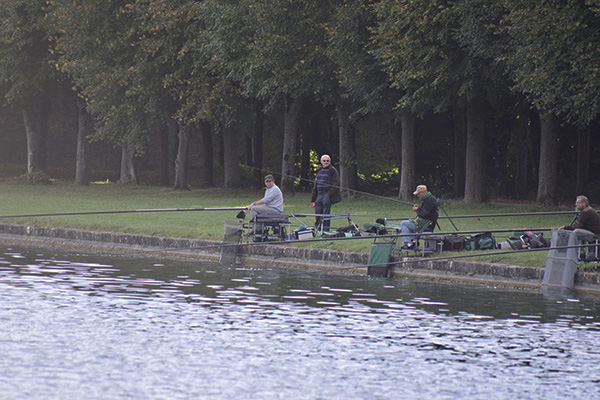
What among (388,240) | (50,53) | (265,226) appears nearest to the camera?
(388,240)

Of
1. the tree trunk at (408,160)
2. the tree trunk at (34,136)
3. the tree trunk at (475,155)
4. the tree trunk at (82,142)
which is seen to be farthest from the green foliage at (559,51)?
the tree trunk at (34,136)

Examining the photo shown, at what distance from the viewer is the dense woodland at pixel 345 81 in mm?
28094

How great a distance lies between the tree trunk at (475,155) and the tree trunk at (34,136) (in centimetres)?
2436

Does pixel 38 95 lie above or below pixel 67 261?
above

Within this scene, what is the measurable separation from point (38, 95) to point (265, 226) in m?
33.3

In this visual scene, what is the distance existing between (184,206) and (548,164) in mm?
11622

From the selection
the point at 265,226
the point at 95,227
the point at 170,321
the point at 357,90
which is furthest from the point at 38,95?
the point at 170,321

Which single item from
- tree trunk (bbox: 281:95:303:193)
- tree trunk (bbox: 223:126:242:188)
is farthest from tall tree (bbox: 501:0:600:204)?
tree trunk (bbox: 223:126:242:188)

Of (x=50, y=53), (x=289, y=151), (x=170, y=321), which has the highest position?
(x=50, y=53)

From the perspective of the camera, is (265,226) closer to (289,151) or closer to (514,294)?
(514,294)

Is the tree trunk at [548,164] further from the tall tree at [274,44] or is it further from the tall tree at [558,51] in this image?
the tall tree at [274,44]

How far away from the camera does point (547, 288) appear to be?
1584cm

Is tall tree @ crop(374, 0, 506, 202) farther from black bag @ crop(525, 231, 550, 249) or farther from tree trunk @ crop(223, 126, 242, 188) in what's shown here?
tree trunk @ crop(223, 126, 242, 188)

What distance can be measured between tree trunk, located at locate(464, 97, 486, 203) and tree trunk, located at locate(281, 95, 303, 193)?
27.8ft
